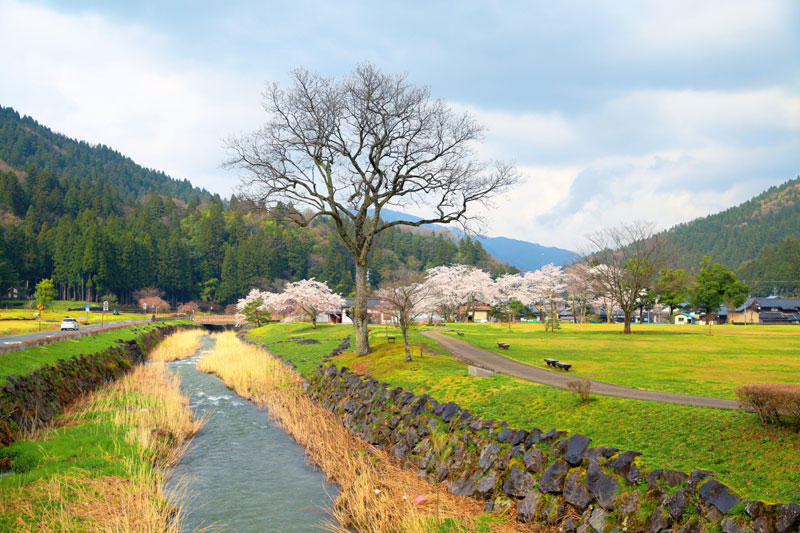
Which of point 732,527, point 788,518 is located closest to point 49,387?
point 732,527

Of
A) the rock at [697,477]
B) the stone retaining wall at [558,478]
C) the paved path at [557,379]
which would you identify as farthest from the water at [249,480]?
the paved path at [557,379]

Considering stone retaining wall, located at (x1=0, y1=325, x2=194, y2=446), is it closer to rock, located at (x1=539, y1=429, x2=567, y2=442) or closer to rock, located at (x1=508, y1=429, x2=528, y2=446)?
rock, located at (x1=508, y1=429, x2=528, y2=446)

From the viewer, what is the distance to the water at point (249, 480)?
448 inches

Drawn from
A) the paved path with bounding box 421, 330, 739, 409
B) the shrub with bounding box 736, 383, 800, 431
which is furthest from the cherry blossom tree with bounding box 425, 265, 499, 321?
the shrub with bounding box 736, 383, 800, 431

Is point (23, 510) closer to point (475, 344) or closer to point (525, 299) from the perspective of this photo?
point (475, 344)

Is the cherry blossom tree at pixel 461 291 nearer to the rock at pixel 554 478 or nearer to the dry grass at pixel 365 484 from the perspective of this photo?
the dry grass at pixel 365 484

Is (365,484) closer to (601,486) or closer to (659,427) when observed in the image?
(601,486)

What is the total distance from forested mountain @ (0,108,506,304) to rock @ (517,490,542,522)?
74.1 m

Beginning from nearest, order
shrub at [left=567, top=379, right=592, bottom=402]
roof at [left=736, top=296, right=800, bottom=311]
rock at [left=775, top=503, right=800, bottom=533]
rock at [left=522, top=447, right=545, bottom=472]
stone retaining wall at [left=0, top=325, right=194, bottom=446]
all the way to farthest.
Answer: rock at [left=775, top=503, right=800, bottom=533]
rock at [left=522, top=447, right=545, bottom=472]
shrub at [left=567, top=379, right=592, bottom=402]
stone retaining wall at [left=0, top=325, right=194, bottom=446]
roof at [left=736, top=296, right=800, bottom=311]

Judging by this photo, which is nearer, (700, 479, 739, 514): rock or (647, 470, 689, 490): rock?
(700, 479, 739, 514): rock

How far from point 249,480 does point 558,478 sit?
8.93m

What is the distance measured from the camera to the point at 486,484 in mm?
11445

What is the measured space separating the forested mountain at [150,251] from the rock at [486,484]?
7273 cm

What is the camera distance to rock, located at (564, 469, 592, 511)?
930cm
